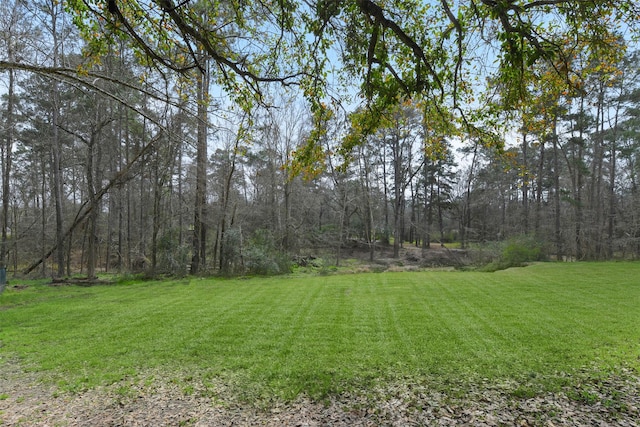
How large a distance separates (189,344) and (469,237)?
98.0ft

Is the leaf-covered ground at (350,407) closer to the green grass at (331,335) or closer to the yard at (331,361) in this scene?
the yard at (331,361)

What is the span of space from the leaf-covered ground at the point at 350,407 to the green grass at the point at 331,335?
0.21 m

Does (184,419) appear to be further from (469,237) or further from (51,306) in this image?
(469,237)

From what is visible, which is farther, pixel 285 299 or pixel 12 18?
pixel 285 299

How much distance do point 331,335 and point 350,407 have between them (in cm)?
186

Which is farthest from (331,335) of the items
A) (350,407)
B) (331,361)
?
(350,407)

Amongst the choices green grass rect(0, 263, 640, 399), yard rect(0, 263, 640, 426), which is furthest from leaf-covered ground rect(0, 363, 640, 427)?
green grass rect(0, 263, 640, 399)

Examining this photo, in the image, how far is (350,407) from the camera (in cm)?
311

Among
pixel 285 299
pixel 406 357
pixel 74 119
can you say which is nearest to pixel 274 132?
pixel 74 119

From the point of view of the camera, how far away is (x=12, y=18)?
6.08m

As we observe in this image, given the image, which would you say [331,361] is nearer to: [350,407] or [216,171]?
[350,407]

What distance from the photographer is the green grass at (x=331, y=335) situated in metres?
3.71

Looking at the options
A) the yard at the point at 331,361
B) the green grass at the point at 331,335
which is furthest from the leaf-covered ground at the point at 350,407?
the green grass at the point at 331,335

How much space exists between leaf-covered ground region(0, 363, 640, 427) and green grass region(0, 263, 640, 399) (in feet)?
0.68
